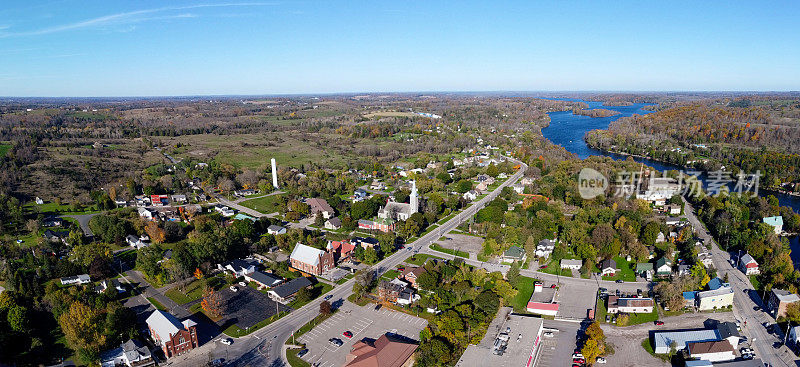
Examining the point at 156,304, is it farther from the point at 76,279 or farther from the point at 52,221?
the point at 52,221

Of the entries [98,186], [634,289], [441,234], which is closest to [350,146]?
[98,186]

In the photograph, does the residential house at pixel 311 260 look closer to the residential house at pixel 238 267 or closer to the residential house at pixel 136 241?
the residential house at pixel 238 267

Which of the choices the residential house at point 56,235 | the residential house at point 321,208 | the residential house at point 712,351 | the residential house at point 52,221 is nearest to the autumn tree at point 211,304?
the residential house at point 321,208

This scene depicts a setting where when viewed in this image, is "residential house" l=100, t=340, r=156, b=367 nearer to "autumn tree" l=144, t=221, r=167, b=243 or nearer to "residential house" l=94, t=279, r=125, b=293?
"residential house" l=94, t=279, r=125, b=293

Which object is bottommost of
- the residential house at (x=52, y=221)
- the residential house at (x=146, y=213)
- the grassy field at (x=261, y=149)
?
the residential house at (x=52, y=221)

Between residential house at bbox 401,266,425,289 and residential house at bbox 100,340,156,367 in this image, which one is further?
residential house at bbox 401,266,425,289

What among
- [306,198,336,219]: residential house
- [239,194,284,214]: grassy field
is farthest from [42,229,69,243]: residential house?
[306,198,336,219]: residential house

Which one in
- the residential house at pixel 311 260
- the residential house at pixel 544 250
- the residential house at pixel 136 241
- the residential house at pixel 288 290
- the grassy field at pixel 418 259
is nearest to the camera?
the residential house at pixel 288 290
